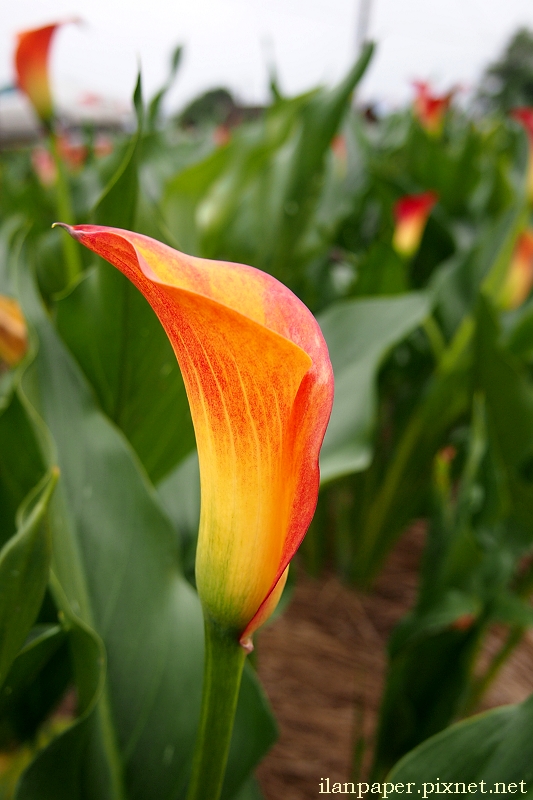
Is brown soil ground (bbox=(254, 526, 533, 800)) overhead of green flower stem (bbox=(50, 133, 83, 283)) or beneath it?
beneath

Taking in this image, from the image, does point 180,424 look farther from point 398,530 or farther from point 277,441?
point 398,530

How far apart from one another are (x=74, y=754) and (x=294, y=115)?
0.57m

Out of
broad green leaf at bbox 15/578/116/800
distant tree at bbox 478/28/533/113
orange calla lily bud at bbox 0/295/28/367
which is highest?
distant tree at bbox 478/28/533/113

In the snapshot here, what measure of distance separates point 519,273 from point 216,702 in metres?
0.59

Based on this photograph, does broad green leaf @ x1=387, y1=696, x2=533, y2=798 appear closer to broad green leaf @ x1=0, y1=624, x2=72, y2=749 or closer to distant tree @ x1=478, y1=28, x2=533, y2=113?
broad green leaf @ x1=0, y1=624, x2=72, y2=749

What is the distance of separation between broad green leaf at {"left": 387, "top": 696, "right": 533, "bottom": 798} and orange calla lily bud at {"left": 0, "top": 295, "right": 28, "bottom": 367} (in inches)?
14.6

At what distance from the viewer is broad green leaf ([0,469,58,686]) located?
201 millimetres

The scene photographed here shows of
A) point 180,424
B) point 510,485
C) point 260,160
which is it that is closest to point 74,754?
point 180,424

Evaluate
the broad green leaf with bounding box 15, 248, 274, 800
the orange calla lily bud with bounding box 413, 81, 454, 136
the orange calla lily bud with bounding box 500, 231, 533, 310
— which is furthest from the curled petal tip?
the orange calla lily bud with bounding box 413, 81, 454, 136

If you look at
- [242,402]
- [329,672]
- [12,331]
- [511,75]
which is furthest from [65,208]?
[511,75]

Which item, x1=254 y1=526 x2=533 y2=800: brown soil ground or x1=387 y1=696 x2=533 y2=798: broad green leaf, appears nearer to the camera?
x1=387 y1=696 x2=533 y2=798: broad green leaf

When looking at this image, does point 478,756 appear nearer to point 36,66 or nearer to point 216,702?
point 216,702

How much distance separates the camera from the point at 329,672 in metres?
0.77

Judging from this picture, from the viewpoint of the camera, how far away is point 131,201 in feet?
1.00
